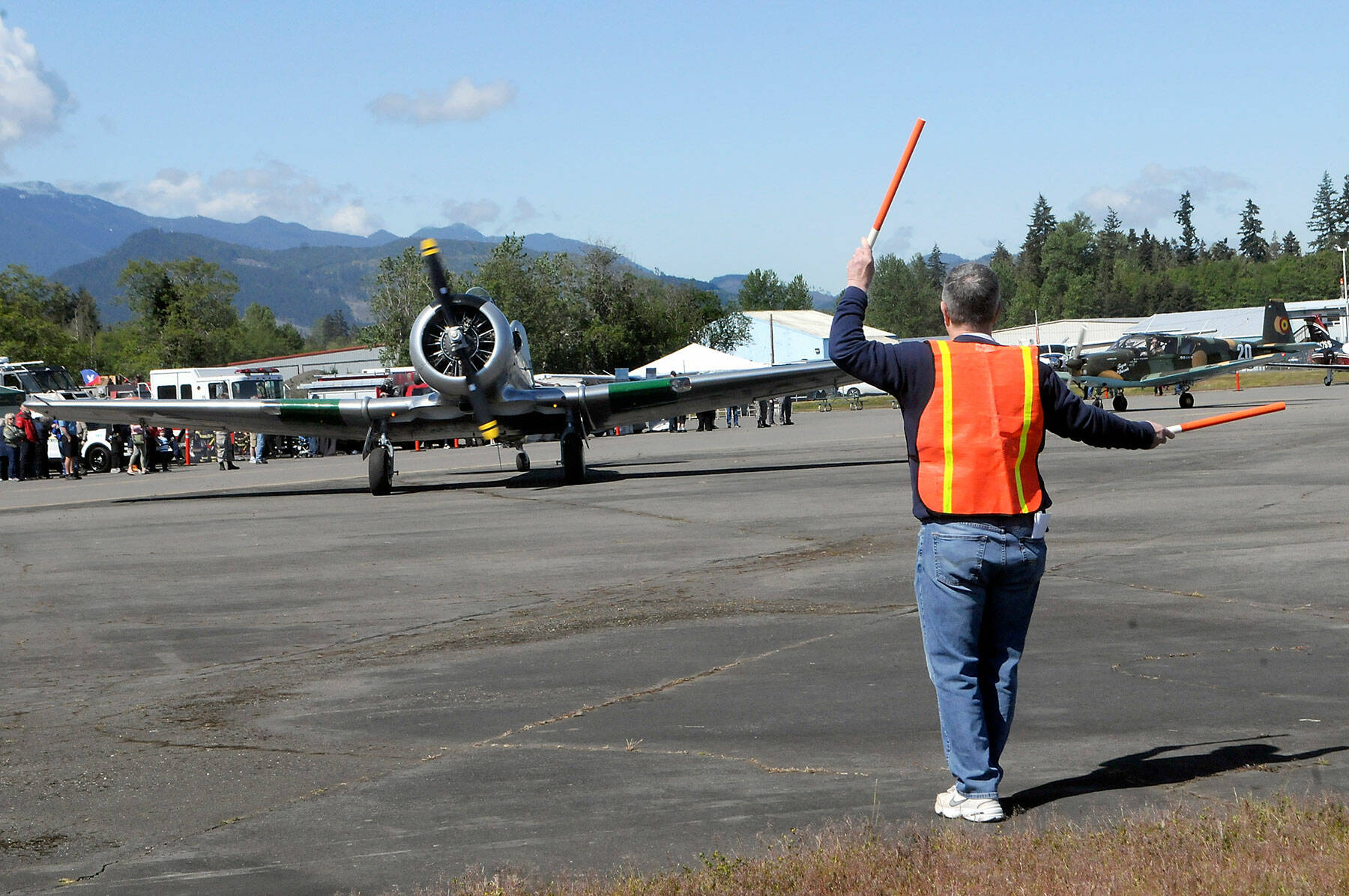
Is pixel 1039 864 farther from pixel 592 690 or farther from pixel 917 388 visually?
pixel 592 690

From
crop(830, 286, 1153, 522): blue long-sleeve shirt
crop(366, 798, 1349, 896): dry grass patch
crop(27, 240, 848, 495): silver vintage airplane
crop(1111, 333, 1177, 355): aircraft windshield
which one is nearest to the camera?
crop(366, 798, 1349, 896): dry grass patch

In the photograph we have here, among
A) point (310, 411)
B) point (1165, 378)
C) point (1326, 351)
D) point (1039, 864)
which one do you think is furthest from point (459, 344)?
point (1326, 351)

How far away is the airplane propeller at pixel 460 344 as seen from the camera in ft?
72.8

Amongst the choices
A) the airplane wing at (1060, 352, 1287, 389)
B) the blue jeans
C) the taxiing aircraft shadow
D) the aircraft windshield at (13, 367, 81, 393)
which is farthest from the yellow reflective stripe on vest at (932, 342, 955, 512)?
the aircraft windshield at (13, 367, 81, 393)

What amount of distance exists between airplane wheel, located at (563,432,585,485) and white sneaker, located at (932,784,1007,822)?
18905 mm

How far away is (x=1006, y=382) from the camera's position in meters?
4.40

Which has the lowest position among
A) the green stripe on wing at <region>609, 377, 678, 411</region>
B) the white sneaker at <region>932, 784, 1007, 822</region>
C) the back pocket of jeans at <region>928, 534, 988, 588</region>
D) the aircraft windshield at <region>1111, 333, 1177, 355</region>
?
the white sneaker at <region>932, 784, 1007, 822</region>

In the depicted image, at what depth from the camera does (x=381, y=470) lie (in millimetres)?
21500

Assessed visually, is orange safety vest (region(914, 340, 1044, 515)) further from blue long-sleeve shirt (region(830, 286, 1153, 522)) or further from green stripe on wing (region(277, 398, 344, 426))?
green stripe on wing (region(277, 398, 344, 426))

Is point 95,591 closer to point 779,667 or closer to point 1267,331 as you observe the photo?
point 779,667

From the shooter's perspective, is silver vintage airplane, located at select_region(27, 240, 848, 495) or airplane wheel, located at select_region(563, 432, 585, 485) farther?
airplane wheel, located at select_region(563, 432, 585, 485)

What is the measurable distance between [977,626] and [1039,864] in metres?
0.96

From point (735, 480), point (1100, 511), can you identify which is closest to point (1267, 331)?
point (735, 480)

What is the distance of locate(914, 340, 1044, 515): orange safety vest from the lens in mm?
4348
